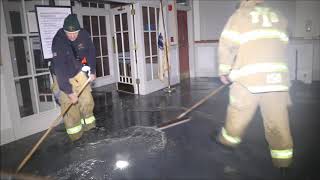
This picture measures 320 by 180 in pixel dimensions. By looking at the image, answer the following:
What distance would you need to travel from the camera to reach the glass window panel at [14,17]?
147 inches

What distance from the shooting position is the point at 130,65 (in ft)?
20.6

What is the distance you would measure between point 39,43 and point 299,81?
17.1 ft

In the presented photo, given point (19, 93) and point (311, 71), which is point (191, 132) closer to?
point (19, 93)

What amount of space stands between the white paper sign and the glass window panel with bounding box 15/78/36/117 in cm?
52

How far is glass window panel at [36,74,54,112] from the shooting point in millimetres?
4109

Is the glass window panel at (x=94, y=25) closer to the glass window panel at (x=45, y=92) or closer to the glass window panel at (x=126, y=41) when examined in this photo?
the glass window panel at (x=126, y=41)

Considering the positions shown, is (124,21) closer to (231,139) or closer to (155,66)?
(155,66)

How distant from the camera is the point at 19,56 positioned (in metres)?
4.00

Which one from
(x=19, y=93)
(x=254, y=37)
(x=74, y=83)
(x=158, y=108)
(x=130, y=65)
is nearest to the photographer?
(x=254, y=37)

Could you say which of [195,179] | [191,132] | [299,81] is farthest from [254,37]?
[299,81]

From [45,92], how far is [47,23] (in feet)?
3.17

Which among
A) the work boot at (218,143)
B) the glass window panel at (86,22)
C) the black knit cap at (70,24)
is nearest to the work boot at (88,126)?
the black knit cap at (70,24)

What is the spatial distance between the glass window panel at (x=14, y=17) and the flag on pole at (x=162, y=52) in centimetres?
295

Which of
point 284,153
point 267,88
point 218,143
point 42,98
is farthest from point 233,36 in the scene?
point 42,98
